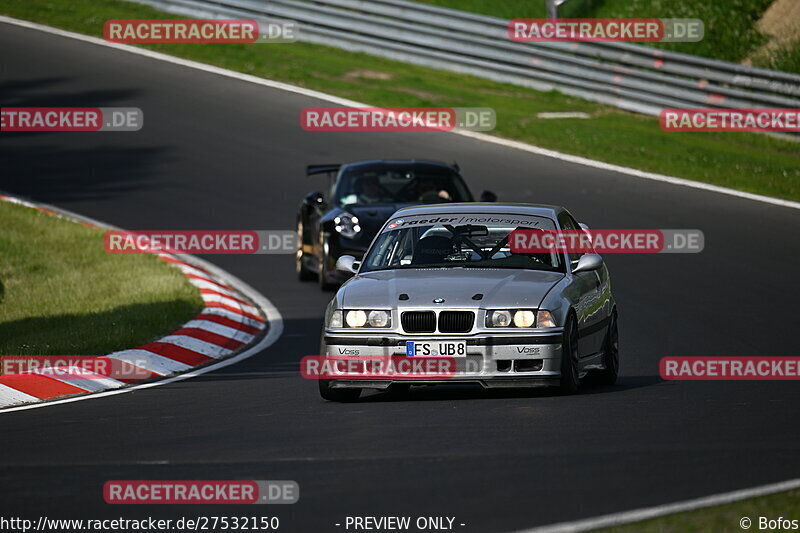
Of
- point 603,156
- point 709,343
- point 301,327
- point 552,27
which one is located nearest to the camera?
point 709,343

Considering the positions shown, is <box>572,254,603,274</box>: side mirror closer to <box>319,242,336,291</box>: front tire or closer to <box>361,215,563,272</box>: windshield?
<box>361,215,563,272</box>: windshield

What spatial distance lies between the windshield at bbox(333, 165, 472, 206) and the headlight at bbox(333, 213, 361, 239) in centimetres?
61

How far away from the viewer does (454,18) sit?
3089 cm

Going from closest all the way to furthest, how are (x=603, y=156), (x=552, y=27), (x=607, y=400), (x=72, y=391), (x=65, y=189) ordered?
(x=607, y=400) → (x=72, y=391) → (x=65, y=189) → (x=603, y=156) → (x=552, y=27)

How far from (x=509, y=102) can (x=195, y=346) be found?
16.3 m

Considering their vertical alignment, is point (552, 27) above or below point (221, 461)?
above

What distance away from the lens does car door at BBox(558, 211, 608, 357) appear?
10688 millimetres

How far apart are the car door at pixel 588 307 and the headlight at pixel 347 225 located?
5.55 meters

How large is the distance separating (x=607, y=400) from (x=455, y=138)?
17.0 metres

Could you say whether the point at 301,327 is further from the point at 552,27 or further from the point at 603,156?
the point at 552,27

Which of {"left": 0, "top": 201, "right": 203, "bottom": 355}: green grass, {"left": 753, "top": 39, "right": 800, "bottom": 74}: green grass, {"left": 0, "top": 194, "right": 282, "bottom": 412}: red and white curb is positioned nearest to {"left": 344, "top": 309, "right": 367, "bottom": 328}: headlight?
{"left": 0, "top": 194, "right": 282, "bottom": 412}: red and white curb

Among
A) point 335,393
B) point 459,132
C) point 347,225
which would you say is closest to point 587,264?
point 335,393

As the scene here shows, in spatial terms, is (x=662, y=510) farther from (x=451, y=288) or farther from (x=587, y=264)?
(x=587, y=264)

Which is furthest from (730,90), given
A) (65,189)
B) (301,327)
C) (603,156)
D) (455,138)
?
(301,327)
